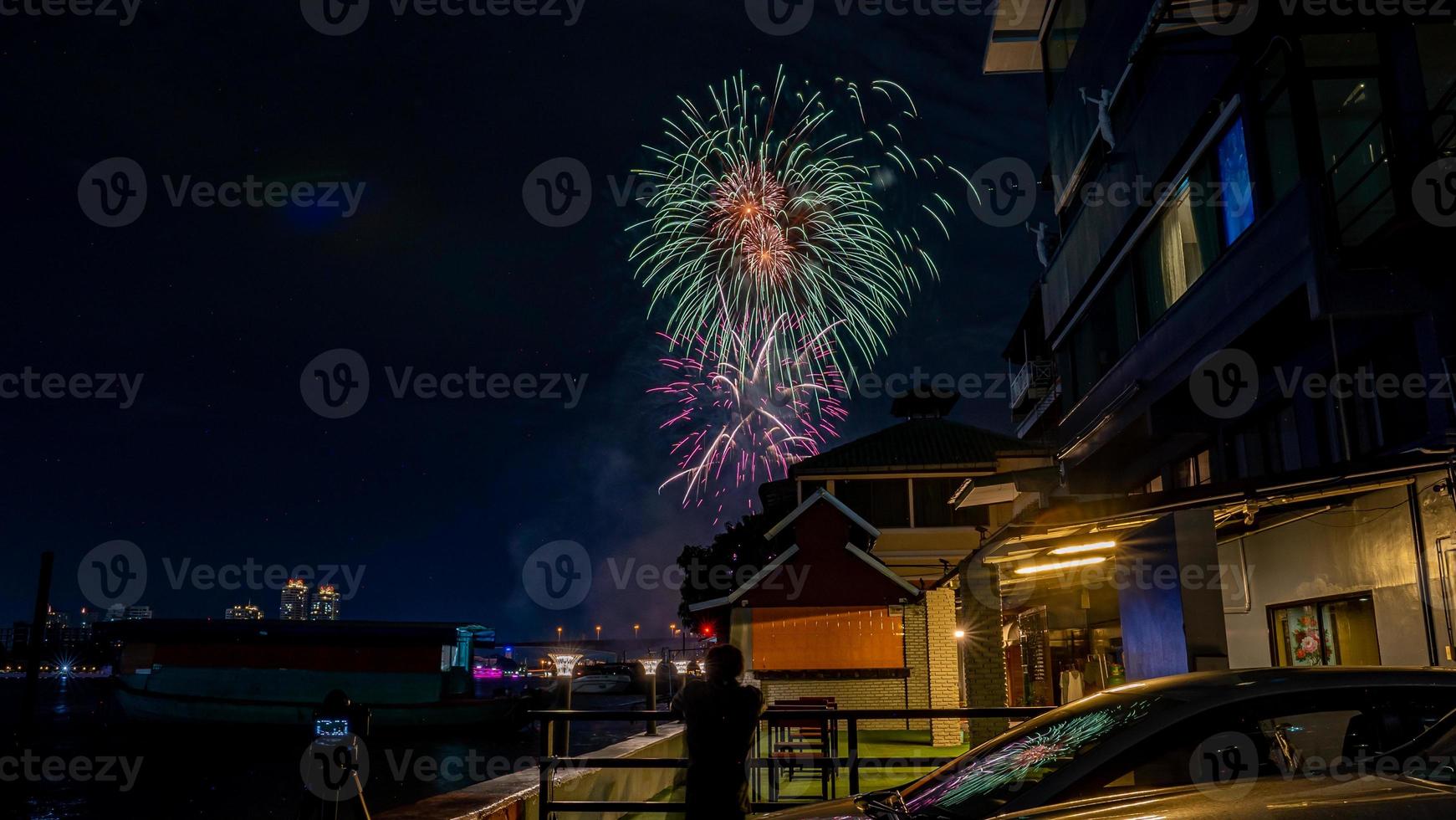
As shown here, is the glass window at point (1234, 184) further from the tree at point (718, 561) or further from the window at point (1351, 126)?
the tree at point (718, 561)

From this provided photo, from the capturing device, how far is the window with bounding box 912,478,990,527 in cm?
2786

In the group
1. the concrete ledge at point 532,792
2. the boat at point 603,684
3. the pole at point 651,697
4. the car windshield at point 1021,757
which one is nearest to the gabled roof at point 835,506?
the pole at point 651,697

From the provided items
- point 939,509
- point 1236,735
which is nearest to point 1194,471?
point 1236,735

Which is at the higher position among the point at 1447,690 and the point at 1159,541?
the point at 1159,541

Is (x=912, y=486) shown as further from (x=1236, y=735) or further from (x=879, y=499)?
(x=1236, y=735)

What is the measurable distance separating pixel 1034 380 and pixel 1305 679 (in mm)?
27981

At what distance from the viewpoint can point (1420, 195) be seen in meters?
7.57

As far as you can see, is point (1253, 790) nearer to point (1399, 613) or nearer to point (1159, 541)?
point (1159, 541)

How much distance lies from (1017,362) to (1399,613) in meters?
29.4

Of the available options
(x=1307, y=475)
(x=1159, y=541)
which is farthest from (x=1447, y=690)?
(x=1159, y=541)

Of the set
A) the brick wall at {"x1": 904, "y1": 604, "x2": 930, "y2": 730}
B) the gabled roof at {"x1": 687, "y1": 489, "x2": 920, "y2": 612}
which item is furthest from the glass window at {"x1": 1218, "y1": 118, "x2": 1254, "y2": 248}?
the brick wall at {"x1": 904, "y1": 604, "x2": 930, "y2": 730}

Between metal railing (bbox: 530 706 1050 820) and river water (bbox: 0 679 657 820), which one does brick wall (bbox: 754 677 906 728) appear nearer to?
river water (bbox: 0 679 657 820)

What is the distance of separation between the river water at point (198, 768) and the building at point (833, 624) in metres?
5.65

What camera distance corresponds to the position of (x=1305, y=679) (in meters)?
3.89
